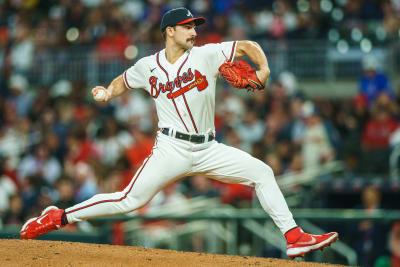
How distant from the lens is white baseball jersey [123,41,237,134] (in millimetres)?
5176

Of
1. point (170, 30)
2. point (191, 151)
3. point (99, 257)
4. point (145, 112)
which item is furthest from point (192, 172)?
point (145, 112)

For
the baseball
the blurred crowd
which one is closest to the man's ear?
the baseball

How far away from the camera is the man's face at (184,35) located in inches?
207

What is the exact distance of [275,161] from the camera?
29.7 feet

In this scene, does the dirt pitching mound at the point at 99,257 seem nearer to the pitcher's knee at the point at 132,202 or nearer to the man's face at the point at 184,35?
the pitcher's knee at the point at 132,202

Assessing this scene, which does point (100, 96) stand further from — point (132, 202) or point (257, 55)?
point (257, 55)

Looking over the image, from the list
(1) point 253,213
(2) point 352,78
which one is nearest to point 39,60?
(2) point 352,78

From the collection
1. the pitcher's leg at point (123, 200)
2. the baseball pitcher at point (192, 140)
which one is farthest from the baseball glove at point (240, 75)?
the pitcher's leg at point (123, 200)

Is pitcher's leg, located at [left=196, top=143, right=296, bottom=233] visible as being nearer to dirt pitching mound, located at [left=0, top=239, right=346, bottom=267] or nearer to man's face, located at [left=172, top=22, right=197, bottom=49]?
dirt pitching mound, located at [left=0, top=239, right=346, bottom=267]

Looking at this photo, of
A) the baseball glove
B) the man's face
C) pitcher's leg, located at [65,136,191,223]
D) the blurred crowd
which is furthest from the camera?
the blurred crowd

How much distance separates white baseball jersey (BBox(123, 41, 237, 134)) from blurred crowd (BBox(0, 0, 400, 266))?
141 inches

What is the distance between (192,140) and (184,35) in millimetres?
796

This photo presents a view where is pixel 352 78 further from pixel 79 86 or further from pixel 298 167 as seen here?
pixel 79 86

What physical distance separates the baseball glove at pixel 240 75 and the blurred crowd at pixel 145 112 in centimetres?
380
